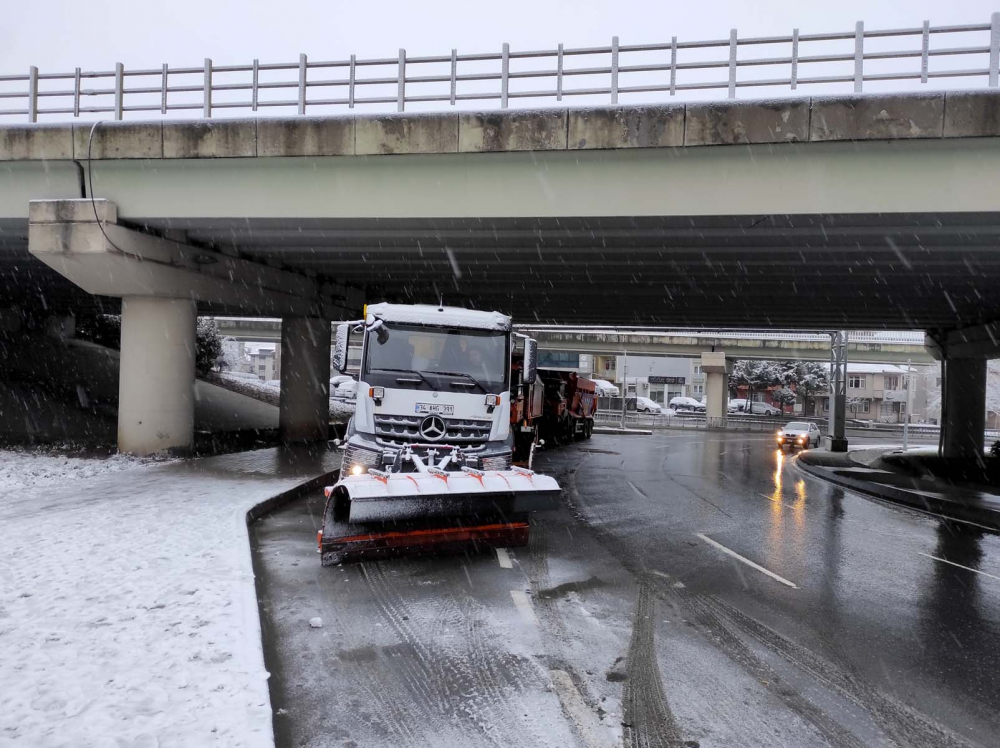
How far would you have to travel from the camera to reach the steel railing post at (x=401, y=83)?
45.2ft

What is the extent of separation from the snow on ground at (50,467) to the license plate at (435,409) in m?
6.91

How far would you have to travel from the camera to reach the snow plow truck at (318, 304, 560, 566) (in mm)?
8312

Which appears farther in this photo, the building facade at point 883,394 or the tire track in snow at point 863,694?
the building facade at point 883,394

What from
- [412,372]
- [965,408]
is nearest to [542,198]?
[412,372]

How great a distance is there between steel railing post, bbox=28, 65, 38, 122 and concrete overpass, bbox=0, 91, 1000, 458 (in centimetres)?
88

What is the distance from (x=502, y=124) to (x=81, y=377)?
80.1ft

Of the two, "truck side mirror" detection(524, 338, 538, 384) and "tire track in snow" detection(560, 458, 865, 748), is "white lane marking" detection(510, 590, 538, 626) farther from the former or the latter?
"truck side mirror" detection(524, 338, 538, 384)

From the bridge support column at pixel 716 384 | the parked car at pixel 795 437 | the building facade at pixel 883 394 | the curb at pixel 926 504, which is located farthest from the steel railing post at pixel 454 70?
the building facade at pixel 883 394

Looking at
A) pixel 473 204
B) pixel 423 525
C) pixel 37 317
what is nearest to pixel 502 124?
pixel 473 204

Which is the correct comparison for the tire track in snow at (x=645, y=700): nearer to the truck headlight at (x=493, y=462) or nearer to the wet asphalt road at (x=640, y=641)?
the wet asphalt road at (x=640, y=641)

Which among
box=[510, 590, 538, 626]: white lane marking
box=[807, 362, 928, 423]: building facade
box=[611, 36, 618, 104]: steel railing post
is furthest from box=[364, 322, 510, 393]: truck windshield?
box=[807, 362, 928, 423]: building facade

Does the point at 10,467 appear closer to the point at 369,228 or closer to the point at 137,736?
the point at 369,228

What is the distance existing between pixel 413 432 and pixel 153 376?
931 centimetres

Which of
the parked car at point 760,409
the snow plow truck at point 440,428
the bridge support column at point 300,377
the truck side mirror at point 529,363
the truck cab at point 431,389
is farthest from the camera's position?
the parked car at point 760,409
